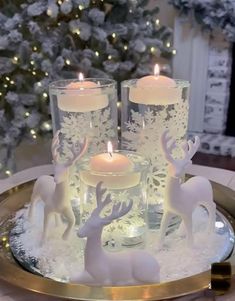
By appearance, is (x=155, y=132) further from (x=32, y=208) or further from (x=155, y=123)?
(x=32, y=208)

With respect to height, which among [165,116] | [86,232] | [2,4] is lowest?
[86,232]

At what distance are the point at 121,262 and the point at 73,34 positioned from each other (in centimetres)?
142

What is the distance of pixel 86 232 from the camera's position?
68cm

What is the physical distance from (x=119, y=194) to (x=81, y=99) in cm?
26

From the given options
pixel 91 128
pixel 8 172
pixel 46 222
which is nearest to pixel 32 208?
pixel 46 222

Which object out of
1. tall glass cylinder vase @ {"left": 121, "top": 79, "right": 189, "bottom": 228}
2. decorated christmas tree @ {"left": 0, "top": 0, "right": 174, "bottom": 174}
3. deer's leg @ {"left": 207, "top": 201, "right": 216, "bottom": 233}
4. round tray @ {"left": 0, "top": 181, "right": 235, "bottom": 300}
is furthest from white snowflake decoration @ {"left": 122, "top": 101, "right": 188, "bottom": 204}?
decorated christmas tree @ {"left": 0, "top": 0, "right": 174, "bottom": 174}

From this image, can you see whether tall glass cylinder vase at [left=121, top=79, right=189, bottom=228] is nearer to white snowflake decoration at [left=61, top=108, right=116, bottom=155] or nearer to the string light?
white snowflake decoration at [left=61, top=108, right=116, bottom=155]

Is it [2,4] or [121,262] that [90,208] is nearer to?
[121,262]

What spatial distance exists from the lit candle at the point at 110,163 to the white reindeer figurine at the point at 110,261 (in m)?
0.09

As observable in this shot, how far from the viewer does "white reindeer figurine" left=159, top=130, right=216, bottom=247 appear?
0.79 metres

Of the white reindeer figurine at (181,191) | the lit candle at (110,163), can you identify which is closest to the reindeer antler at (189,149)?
the white reindeer figurine at (181,191)

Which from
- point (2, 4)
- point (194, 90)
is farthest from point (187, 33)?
point (2, 4)

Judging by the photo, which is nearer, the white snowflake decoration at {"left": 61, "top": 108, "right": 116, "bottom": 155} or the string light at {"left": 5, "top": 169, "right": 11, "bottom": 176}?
the white snowflake decoration at {"left": 61, "top": 108, "right": 116, "bottom": 155}

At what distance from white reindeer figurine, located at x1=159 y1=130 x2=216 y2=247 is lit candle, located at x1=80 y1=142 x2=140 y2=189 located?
2.5 inches
